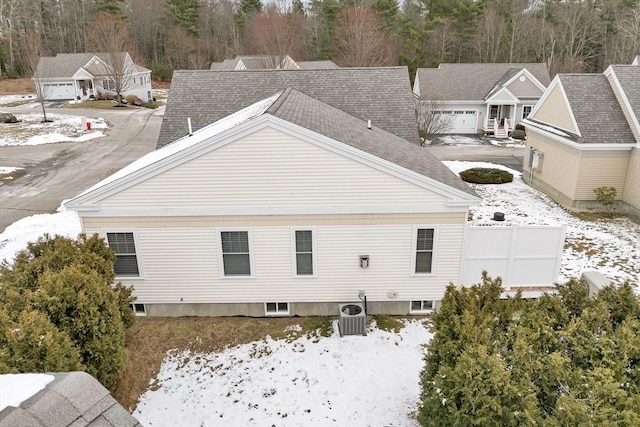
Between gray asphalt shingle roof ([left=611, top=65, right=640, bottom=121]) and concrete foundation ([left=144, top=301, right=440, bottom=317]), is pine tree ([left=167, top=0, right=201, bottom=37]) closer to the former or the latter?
gray asphalt shingle roof ([left=611, top=65, right=640, bottom=121])

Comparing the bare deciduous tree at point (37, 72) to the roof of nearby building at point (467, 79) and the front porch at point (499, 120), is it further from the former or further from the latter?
the front porch at point (499, 120)

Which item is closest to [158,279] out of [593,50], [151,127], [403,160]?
[403,160]

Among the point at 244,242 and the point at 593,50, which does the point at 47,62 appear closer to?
the point at 244,242

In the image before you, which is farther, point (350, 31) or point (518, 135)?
point (350, 31)

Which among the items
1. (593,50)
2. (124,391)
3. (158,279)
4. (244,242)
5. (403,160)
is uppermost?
(593,50)

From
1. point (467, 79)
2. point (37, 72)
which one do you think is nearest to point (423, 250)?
point (467, 79)

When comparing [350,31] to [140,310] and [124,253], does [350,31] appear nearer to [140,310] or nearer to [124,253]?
[124,253]
